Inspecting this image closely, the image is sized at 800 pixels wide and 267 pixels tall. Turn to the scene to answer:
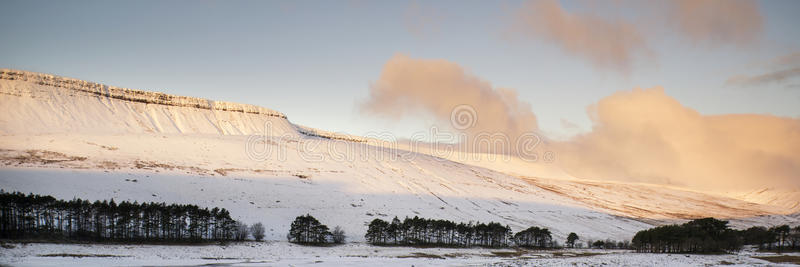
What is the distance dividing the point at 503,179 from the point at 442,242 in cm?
11029

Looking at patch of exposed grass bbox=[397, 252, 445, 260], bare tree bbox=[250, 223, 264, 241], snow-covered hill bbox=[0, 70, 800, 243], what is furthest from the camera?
snow-covered hill bbox=[0, 70, 800, 243]

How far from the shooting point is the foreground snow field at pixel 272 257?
4866 cm

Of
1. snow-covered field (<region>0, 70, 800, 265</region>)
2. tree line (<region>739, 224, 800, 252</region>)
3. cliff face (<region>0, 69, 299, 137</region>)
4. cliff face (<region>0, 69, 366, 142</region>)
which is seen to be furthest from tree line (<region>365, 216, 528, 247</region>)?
cliff face (<region>0, 69, 366, 142</region>)

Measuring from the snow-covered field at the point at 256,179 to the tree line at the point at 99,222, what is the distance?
30.7 feet

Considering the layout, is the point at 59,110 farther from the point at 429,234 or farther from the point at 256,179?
the point at 429,234

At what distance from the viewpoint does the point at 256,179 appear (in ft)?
436

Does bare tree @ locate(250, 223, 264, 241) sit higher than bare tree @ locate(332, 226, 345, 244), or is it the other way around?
bare tree @ locate(250, 223, 264, 241)

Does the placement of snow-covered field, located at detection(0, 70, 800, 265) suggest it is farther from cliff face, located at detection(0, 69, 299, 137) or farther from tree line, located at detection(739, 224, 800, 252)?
tree line, located at detection(739, 224, 800, 252)

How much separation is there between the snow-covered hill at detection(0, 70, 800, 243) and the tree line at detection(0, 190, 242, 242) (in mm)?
16187

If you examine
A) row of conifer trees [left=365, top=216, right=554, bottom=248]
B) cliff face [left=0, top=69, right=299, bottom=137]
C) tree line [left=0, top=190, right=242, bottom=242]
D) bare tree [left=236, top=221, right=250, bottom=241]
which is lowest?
row of conifer trees [left=365, top=216, right=554, bottom=248]

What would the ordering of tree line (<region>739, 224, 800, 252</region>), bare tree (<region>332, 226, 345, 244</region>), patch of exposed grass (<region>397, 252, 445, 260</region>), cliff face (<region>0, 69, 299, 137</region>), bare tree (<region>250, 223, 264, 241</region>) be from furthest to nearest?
cliff face (<region>0, 69, 299, 137</region>), tree line (<region>739, 224, 800, 252</region>), bare tree (<region>332, 226, 345, 244</region>), bare tree (<region>250, 223, 264, 241</region>), patch of exposed grass (<region>397, 252, 445, 260</region>)

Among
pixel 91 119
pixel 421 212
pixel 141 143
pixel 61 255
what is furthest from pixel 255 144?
pixel 61 255

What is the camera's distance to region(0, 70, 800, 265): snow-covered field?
101000mm

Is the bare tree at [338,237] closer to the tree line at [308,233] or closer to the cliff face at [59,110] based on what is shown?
the tree line at [308,233]
